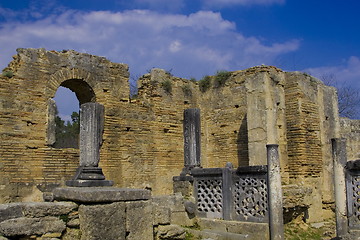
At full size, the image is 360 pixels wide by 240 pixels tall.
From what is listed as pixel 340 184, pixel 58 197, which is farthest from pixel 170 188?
pixel 58 197

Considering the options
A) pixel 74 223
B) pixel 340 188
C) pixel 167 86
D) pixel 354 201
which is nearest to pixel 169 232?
pixel 74 223

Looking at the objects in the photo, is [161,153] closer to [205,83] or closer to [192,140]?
[192,140]

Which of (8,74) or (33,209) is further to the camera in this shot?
(8,74)

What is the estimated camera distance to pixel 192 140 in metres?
11.2

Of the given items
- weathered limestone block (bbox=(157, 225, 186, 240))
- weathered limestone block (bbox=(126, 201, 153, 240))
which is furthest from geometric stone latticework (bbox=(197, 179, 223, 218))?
weathered limestone block (bbox=(126, 201, 153, 240))

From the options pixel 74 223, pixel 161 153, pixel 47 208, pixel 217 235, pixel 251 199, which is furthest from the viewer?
pixel 161 153

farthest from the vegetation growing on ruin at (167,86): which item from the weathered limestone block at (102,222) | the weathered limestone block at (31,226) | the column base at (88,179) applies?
the weathered limestone block at (31,226)

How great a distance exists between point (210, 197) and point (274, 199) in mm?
1690

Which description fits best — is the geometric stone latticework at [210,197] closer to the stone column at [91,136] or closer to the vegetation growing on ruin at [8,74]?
the stone column at [91,136]

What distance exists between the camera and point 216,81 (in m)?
14.8

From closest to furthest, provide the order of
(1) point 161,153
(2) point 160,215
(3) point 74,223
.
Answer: (3) point 74,223, (2) point 160,215, (1) point 161,153

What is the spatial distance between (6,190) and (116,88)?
4307 mm

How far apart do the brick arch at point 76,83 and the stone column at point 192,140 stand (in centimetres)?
287

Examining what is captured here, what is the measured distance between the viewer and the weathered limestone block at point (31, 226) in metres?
4.86
